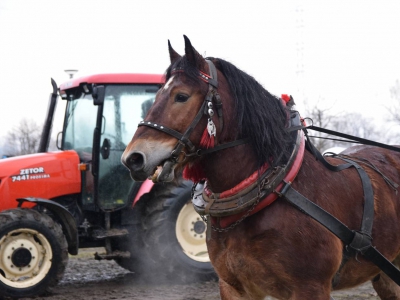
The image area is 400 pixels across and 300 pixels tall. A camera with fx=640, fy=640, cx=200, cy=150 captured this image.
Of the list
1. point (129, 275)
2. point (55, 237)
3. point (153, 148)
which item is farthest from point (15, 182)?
point (153, 148)

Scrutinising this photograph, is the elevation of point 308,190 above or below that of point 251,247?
above

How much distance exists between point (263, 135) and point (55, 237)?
4.08 meters

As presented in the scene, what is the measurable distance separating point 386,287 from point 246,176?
5.71ft

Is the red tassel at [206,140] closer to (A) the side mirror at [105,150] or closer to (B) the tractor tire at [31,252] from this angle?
(B) the tractor tire at [31,252]

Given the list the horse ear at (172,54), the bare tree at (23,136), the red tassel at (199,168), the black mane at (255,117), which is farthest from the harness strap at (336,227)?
the bare tree at (23,136)

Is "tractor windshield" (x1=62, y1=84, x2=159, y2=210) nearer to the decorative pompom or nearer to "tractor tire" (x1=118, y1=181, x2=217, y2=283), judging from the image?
"tractor tire" (x1=118, y1=181, x2=217, y2=283)

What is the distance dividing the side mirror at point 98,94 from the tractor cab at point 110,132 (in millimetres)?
164

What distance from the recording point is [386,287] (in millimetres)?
4785

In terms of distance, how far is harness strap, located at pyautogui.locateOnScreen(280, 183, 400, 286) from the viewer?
3709 mm

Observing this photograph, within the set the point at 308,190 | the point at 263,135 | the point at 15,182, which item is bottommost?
the point at 15,182

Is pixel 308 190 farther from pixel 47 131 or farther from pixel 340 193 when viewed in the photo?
pixel 47 131

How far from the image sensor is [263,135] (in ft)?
12.3

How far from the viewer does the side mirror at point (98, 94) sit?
754 centimetres

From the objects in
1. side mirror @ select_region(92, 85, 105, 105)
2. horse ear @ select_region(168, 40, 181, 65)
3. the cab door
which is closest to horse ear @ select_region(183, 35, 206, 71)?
horse ear @ select_region(168, 40, 181, 65)
